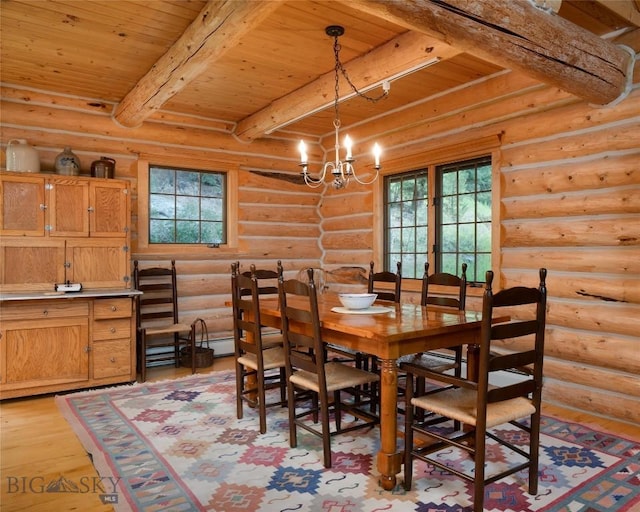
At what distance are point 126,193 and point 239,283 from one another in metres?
2.01

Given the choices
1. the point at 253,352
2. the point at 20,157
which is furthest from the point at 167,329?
the point at 20,157

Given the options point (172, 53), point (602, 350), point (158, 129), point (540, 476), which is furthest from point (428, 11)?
point (158, 129)

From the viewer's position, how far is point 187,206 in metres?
5.71

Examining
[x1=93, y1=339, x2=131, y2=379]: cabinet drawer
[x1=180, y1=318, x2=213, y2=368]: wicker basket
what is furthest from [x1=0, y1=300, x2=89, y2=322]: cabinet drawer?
[x1=180, y1=318, x2=213, y2=368]: wicker basket

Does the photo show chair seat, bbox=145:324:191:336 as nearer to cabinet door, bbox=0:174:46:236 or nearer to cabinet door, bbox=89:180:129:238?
cabinet door, bbox=89:180:129:238

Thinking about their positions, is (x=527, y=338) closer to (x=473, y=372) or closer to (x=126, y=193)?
(x=473, y=372)

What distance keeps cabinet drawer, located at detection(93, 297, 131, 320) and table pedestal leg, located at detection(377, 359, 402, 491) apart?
2.91 meters

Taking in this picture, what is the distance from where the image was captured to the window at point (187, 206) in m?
5.50

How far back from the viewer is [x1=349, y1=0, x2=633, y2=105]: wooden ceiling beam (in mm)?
2314

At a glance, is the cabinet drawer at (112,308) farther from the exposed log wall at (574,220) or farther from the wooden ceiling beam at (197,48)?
the exposed log wall at (574,220)

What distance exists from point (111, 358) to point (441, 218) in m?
3.59

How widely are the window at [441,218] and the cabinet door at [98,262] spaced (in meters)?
2.97

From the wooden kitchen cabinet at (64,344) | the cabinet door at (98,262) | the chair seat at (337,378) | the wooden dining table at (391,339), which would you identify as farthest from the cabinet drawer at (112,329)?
the wooden dining table at (391,339)

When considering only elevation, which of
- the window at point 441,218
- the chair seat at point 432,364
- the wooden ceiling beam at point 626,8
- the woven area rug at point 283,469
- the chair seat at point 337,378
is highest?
the wooden ceiling beam at point 626,8
